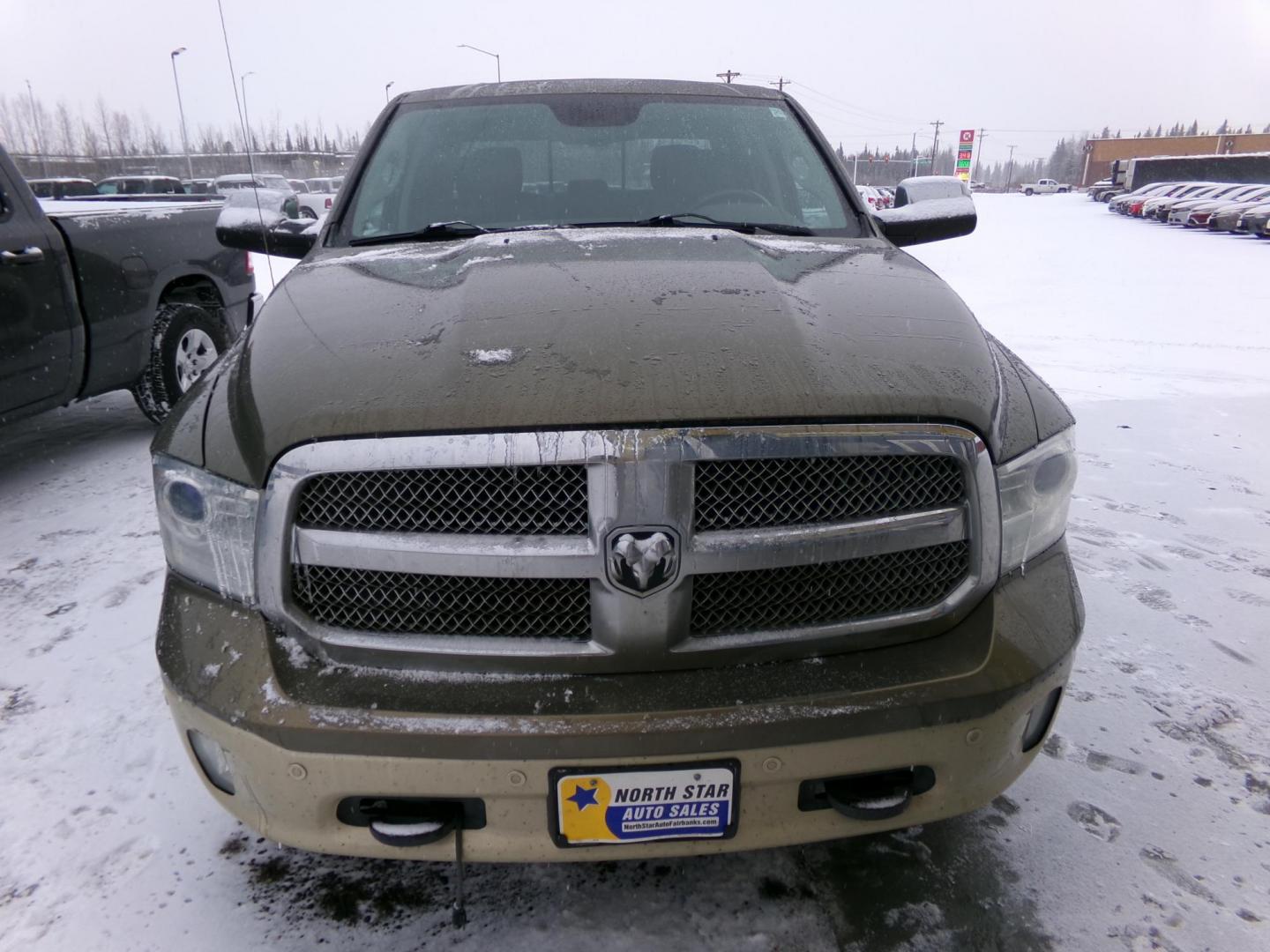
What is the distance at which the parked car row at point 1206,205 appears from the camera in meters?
22.1

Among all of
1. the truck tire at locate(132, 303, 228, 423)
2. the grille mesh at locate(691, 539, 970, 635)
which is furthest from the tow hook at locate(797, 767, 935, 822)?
the truck tire at locate(132, 303, 228, 423)

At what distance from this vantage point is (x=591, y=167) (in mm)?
2760

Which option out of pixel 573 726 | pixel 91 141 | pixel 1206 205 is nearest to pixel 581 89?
pixel 573 726

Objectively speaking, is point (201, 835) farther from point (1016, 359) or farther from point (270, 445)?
point (1016, 359)

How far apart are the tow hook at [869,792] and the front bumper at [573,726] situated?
0.9 inches

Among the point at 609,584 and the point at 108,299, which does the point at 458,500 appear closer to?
the point at 609,584

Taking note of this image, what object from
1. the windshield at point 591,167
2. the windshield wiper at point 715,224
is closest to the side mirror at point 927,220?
the windshield at point 591,167

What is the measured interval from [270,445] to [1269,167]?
52.9 m

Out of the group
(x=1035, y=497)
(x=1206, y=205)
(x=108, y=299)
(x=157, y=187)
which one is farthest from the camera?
(x=157, y=187)

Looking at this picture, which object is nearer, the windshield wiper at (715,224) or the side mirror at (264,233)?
the windshield wiper at (715,224)

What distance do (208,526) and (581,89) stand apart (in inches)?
86.0

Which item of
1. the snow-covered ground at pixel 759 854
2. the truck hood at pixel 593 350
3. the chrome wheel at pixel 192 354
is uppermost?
the truck hood at pixel 593 350

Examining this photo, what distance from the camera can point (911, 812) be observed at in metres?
1.54

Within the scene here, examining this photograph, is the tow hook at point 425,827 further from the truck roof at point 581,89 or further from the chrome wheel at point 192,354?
the chrome wheel at point 192,354
